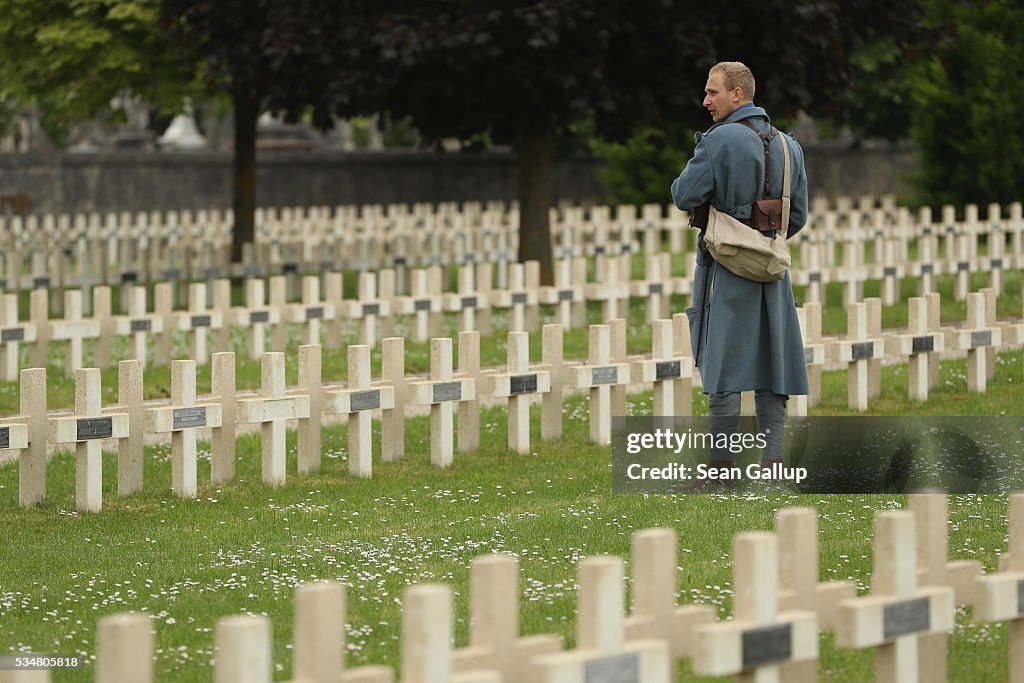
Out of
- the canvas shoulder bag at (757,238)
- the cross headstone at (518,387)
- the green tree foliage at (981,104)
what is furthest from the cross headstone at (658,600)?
the green tree foliage at (981,104)

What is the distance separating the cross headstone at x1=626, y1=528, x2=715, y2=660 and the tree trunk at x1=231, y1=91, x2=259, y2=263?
738 inches

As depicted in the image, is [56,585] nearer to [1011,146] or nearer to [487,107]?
[487,107]

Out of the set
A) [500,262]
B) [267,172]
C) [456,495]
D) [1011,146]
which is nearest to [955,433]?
[456,495]

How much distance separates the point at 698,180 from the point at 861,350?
3.59 meters

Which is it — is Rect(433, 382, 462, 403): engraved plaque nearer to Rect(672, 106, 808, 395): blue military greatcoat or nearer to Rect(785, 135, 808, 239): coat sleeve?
Rect(672, 106, 808, 395): blue military greatcoat

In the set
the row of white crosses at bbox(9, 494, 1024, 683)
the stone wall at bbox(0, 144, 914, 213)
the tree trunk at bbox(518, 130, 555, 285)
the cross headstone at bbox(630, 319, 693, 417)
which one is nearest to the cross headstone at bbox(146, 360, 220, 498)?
the cross headstone at bbox(630, 319, 693, 417)

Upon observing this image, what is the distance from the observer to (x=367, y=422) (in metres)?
9.55

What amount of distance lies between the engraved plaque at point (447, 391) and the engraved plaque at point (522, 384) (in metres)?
0.35

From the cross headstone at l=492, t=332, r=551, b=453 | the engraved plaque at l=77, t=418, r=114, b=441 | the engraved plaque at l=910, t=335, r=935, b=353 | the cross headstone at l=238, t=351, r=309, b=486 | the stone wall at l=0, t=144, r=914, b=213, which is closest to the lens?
the engraved plaque at l=77, t=418, r=114, b=441

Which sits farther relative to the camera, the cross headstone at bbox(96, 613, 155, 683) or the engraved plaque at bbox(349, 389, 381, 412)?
the engraved plaque at bbox(349, 389, 381, 412)

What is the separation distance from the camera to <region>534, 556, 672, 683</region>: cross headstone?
4219 mm

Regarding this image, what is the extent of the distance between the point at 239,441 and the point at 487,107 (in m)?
8.93

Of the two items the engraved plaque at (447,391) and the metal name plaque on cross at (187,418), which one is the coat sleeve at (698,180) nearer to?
the engraved plaque at (447,391)

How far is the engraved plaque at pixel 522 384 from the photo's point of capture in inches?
399
